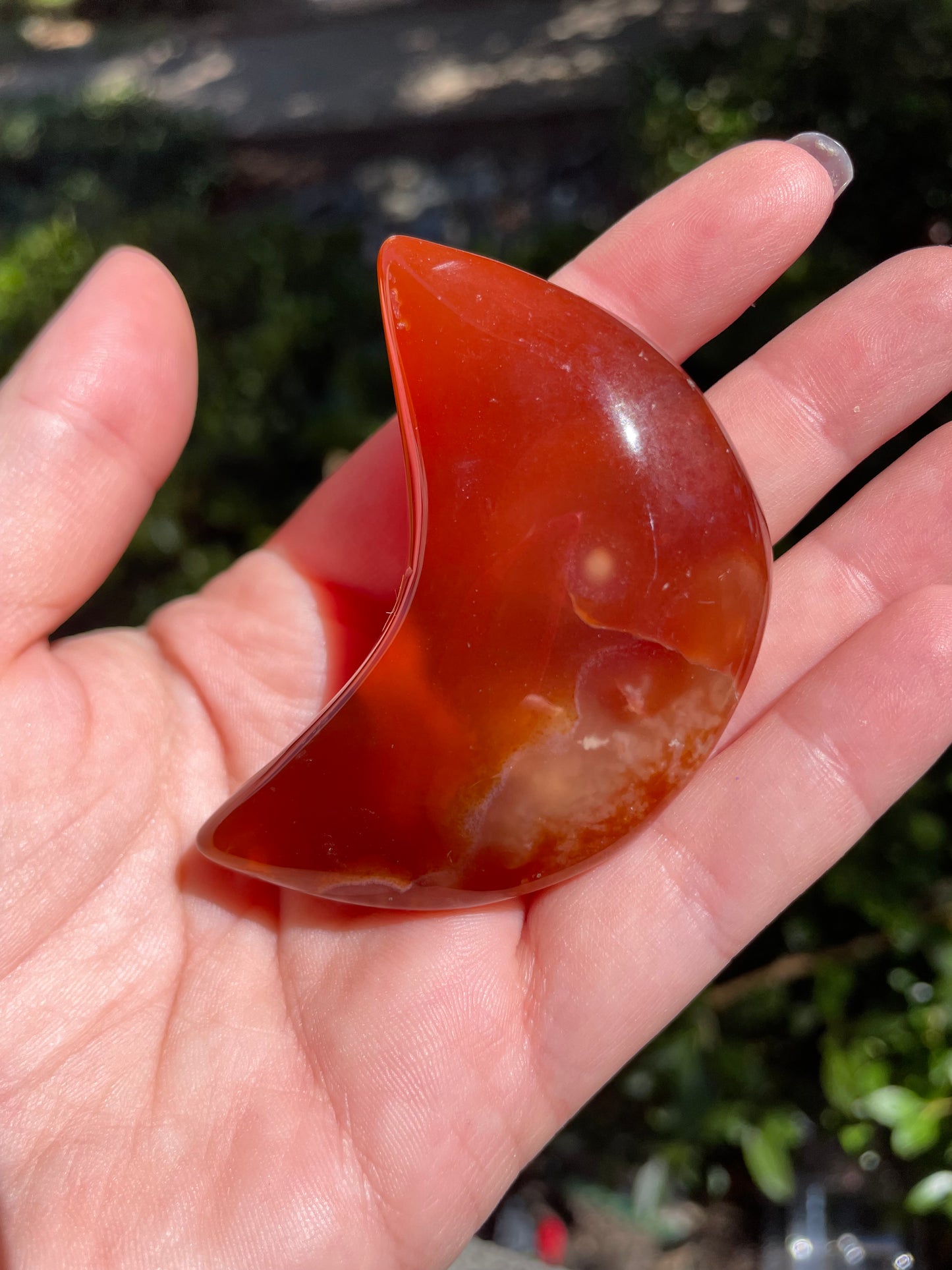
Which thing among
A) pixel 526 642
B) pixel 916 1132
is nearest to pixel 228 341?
pixel 526 642

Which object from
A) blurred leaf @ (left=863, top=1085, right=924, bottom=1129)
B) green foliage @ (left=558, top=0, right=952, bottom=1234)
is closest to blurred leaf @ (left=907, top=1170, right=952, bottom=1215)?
green foliage @ (left=558, top=0, right=952, bottom=1234)

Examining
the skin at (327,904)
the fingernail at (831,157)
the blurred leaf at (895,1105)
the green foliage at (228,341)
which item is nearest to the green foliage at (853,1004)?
the blurred leaf at (895,1105)

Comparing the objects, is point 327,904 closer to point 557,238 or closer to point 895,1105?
point 895,1105

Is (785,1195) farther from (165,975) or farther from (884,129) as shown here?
(884,129)

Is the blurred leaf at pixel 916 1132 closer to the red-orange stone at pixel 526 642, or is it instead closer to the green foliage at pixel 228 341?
the red-orange stone at pixel 526 642

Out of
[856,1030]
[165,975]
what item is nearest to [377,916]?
[165,975]

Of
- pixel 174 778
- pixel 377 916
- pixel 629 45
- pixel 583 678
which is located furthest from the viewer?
pixel 629 45
